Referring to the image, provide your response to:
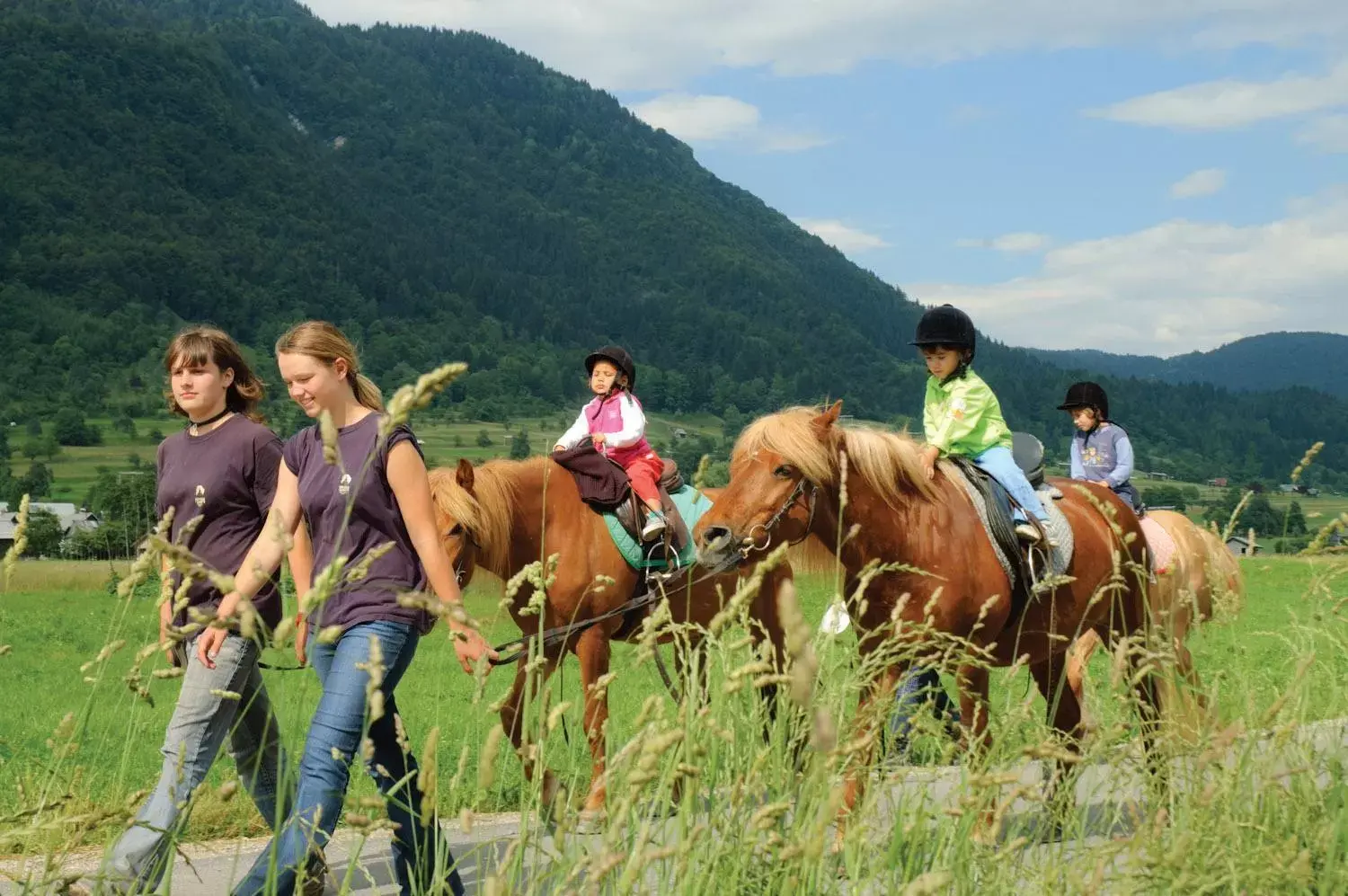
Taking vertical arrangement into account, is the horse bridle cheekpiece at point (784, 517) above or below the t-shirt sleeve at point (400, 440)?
below

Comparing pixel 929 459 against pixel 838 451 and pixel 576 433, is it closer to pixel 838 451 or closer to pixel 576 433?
pixel 838 451

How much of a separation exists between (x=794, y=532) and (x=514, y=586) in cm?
315

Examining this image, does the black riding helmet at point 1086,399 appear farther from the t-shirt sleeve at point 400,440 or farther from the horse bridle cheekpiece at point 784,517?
the t-shirt sleeve at point 400,440

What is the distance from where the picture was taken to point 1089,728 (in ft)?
10.8

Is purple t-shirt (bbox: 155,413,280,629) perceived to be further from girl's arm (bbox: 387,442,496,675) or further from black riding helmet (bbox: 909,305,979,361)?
black riding helmet (bbox: 909,305,979,361)

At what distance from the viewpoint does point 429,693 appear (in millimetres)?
13617

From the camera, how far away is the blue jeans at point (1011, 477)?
587 centimetres

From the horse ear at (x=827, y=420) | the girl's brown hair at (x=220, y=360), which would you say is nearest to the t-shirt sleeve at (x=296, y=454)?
the girl's brown hair at (x=220, y=360)

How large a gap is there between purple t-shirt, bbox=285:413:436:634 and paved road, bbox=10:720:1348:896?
0.70 metres

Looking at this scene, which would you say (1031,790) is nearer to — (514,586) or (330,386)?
(514,586)

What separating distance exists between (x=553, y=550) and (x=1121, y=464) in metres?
5.54

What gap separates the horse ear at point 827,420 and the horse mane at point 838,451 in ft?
0.06

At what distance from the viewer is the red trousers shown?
288 inches

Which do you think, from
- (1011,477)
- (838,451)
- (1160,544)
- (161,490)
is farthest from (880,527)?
(1160,544)
